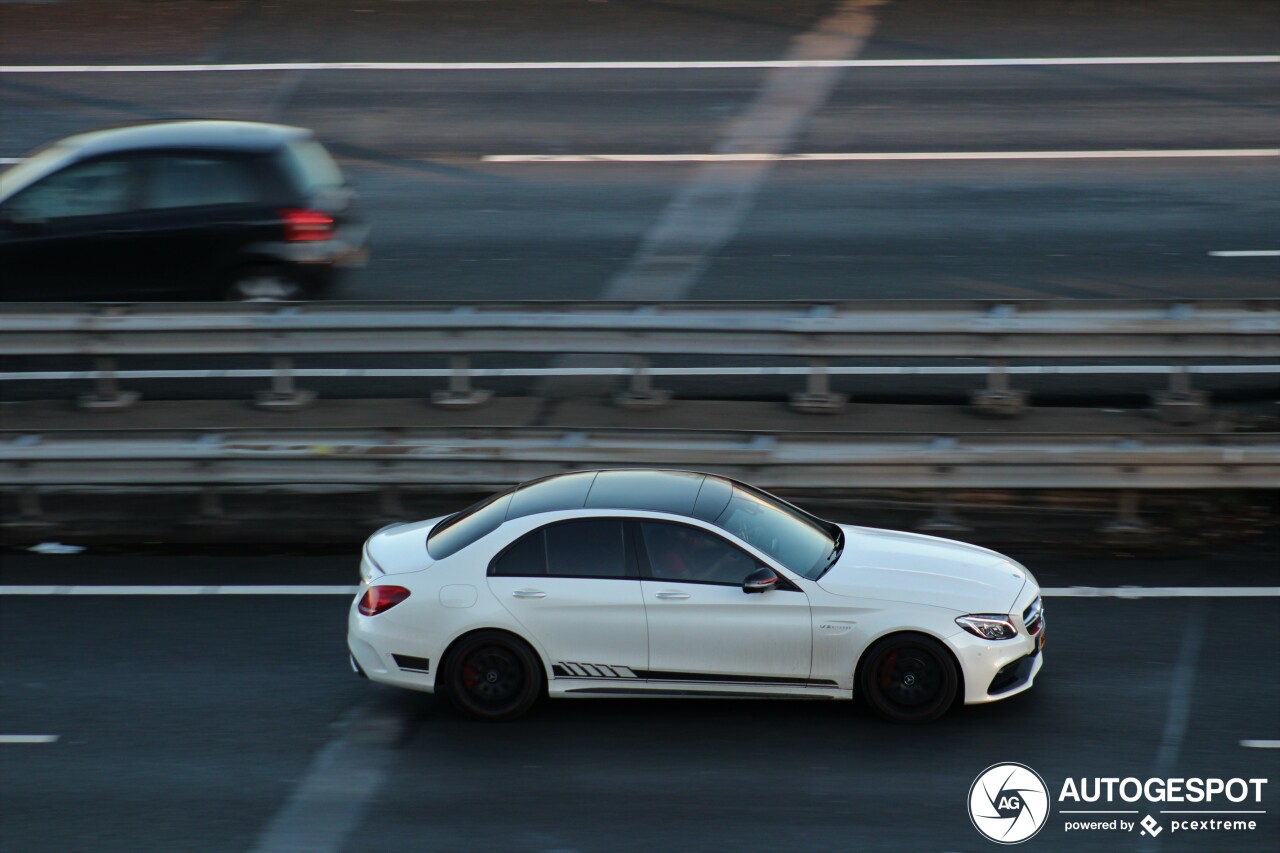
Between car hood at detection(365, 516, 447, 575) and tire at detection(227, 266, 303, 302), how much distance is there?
4.75 meters

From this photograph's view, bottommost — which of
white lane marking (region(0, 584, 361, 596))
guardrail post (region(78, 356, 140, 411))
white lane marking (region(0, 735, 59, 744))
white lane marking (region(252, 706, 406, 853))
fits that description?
white lane marking (region(252, 706, 406, 853))

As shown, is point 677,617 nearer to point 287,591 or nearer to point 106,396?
point 287,591

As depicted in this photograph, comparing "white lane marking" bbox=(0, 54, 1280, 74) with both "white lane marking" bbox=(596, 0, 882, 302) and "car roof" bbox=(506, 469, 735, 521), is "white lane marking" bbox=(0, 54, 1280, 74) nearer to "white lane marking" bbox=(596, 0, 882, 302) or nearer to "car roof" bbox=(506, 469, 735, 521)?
"white lane marking" bbox=(596, 0, 882, 302)

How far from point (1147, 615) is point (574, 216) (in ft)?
27.1

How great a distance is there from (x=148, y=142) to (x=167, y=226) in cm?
85

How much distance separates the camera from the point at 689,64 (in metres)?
20.7

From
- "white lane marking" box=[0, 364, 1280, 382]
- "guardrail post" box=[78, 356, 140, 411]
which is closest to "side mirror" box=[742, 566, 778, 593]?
"white lane marking" box=[0, 364, 1280, 382]

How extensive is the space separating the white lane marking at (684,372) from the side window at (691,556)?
425 cm

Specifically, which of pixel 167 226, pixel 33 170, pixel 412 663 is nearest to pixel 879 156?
pixel 167 226

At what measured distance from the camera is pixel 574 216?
1616cm

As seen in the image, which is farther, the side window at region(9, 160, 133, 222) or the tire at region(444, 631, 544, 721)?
the side window at region(9, 160, 133, 222)

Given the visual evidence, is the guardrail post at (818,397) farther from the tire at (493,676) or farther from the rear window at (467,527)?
the tire at (493,676)

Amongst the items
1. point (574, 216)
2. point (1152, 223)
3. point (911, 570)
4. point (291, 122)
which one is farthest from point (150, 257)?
point (1152, 223)

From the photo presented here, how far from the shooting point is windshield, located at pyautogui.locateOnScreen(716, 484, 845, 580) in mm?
8695
